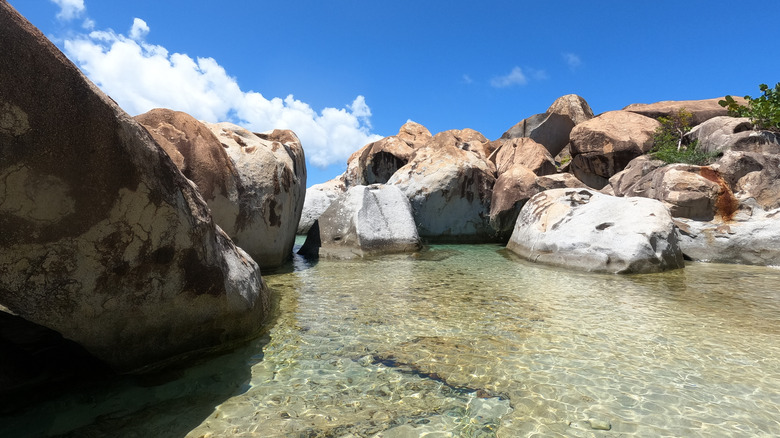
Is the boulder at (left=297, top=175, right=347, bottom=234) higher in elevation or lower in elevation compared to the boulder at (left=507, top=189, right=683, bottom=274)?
higher

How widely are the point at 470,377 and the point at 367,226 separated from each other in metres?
7.87

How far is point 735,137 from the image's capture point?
15.7m

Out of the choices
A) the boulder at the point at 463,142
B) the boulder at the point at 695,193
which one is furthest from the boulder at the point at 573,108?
the boulder at the point at 695,193

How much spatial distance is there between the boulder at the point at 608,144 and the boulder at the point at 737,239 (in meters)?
10.5

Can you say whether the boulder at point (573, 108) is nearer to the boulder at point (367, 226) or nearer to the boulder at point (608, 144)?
the boulder at point (608, 144)

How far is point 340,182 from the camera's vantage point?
102 feet

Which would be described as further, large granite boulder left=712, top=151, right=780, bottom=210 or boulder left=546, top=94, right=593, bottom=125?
boulder left=546, top=94, right=593, bottom=125

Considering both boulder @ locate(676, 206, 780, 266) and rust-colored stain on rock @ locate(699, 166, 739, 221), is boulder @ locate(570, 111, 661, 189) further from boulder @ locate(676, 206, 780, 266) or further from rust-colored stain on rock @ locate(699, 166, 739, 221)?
boulder @ locate(676, 206, 780, 266)

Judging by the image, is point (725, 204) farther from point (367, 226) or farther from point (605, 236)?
point (367, 226)

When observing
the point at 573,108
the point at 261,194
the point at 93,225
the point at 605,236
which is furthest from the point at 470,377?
the point at 573,108

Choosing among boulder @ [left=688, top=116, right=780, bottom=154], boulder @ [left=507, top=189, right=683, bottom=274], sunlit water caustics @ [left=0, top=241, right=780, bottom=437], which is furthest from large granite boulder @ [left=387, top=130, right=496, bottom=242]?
boulder @ [left=688, top=116, right=780, bottom=154]

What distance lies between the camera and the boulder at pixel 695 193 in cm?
1083

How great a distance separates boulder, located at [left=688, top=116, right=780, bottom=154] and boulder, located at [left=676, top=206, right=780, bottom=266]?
6.49 m

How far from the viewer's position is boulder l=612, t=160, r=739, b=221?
35.5ft
